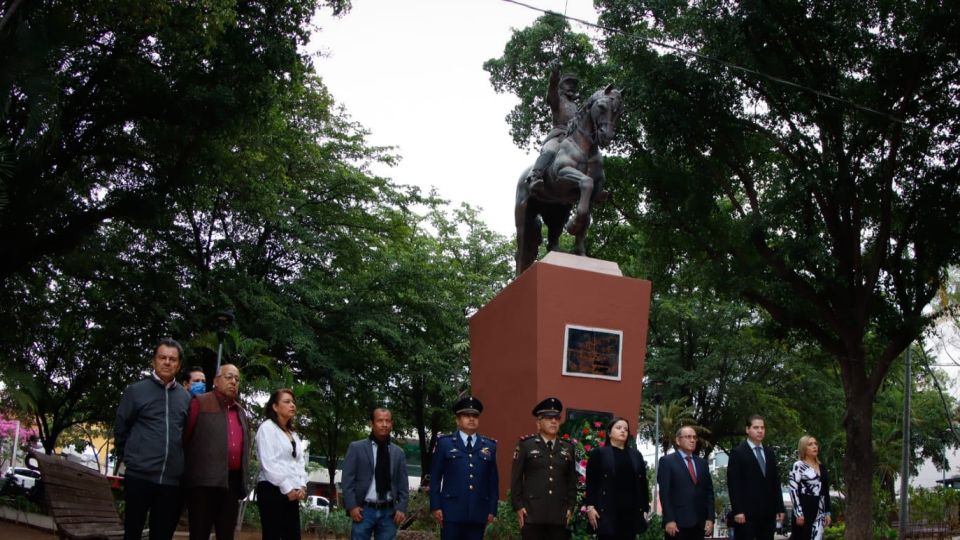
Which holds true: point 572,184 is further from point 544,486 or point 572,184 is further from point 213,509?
point 213,509

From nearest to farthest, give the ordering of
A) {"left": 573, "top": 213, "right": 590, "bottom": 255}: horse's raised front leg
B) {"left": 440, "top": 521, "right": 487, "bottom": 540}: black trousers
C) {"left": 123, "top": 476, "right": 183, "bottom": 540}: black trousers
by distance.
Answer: {"left": 123, "top": 476, "right": 183, "bottom": 540}: black trousers, {"left": 440, "top": 521, "right": 487, "bottom": 540}: black trousers, {"left": 573, "top": 213, "right": 590, "bottom": 255}: horse's raised front leg

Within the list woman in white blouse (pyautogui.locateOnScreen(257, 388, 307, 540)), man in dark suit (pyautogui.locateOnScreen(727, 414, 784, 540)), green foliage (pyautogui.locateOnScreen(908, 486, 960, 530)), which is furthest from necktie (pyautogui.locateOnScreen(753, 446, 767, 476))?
green foliage (pyautogui.locateOnScreen(908, 486, 960, 530))

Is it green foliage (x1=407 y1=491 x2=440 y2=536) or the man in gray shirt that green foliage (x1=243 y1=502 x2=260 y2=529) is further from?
the man in gray shirt

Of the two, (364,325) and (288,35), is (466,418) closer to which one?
(288,35)

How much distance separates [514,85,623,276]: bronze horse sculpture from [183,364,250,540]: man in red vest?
17.0ft

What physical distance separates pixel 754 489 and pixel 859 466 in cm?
1011

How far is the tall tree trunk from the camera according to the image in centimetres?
1705

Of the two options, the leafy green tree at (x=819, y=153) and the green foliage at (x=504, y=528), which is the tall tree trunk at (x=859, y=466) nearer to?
the leafy green tree at (x=819, y=153)

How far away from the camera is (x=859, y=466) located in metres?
17.3

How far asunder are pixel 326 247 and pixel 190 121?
849cm

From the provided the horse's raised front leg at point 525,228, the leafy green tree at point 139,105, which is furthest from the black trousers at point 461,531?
the leafy green tree at point 139,105

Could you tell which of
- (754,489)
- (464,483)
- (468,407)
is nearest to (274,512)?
(464,483)

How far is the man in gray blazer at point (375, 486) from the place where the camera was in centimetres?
707

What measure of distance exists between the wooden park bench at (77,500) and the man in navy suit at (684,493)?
430cm
